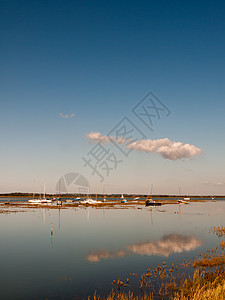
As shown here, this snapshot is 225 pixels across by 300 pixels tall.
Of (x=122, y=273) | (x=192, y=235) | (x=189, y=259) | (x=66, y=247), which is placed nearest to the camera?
(x=122, y=273)

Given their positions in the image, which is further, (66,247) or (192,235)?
(192,235)

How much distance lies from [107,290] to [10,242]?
78.4 feet

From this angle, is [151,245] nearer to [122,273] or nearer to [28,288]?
[122,273]

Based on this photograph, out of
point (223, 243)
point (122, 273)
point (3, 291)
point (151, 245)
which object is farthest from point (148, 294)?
point (223, 243)

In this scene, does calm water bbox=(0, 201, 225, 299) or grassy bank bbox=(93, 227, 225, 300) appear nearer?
grassy bank bbox=(93, 227, 225, 300)

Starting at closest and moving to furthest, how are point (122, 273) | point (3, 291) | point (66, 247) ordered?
1. point (3, 291)
2. point (122, 273)
3. point (66, 247)

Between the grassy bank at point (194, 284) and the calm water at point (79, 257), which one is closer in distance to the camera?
the grassy bank at point (194, 284)

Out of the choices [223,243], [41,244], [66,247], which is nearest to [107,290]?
[66,247]

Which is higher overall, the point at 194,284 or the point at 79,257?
the point at 194,284

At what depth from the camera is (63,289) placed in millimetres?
19625

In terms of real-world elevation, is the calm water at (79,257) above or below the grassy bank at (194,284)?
below

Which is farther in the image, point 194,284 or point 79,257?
point 79,257

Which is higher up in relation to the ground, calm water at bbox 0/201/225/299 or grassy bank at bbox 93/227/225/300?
grassy bank at bbox 93/227/225/300

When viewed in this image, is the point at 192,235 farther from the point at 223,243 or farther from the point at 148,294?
the point at 148,294
